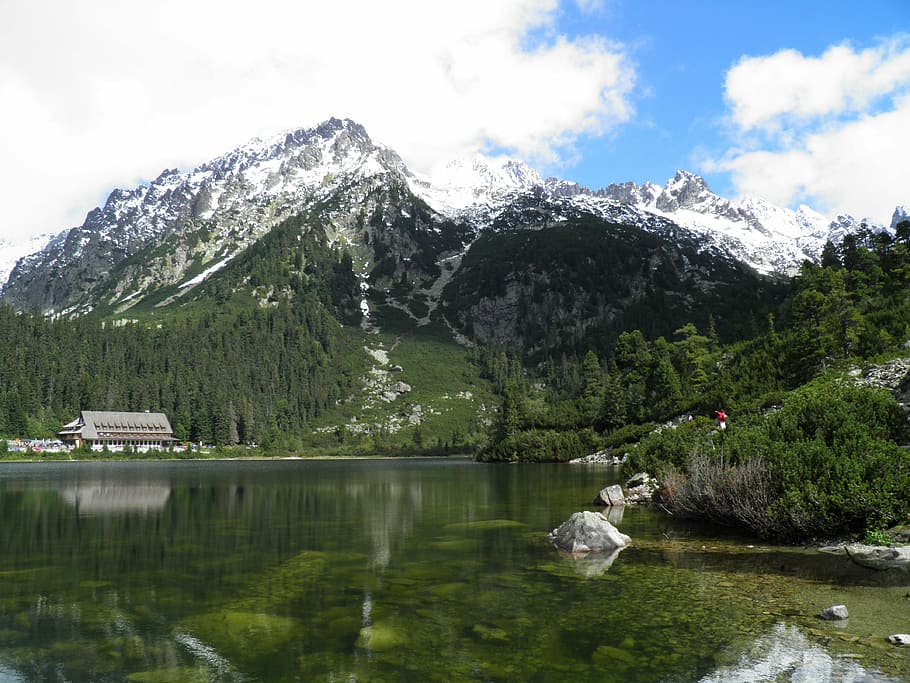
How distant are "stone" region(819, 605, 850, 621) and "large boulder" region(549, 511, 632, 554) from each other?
37.6ft

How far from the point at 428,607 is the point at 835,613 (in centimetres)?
1147

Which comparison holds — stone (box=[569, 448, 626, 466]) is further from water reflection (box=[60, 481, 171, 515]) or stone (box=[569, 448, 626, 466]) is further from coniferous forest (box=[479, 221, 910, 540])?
water reflection (box=[60, 481, 171, 515])

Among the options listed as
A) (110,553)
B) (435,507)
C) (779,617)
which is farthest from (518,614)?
(435,507)

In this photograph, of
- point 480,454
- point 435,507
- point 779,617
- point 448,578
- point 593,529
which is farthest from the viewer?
point 480,454

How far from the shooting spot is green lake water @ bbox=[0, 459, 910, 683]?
1448 centimetres

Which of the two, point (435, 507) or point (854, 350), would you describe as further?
point (854, 350)

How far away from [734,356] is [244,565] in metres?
105

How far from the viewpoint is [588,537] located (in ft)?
93.7

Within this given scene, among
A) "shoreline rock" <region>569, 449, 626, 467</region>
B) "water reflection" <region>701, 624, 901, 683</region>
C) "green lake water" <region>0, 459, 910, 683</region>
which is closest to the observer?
"water reflection" <region>701, 624, 901, 683</region>

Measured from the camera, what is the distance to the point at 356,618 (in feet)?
61.0

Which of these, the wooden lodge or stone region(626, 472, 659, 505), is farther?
the wooden lodge

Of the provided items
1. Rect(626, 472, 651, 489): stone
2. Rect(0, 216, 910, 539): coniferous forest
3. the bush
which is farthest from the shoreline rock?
the bush

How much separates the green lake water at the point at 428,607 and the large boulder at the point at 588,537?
809mm

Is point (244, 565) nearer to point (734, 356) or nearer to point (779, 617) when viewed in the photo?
point (779, 617)
